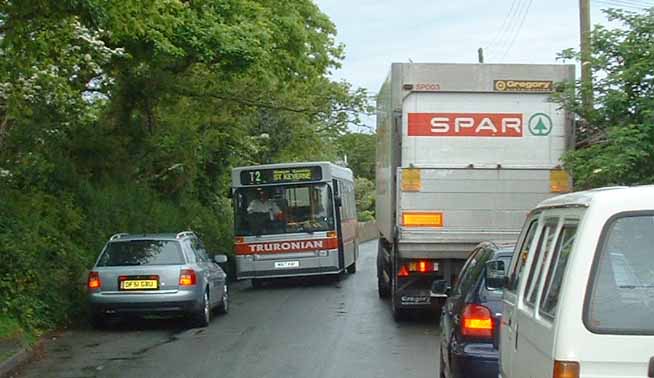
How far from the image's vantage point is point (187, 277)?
50.6 ft

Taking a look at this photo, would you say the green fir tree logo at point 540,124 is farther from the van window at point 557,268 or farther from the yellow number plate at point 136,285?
the van window at point 557,268

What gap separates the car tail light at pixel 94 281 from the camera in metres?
15.3

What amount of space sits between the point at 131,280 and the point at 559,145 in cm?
664

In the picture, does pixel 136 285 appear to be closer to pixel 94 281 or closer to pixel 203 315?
pixel 94 281

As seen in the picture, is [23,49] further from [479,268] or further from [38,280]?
[479,268]

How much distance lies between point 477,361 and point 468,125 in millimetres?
6521

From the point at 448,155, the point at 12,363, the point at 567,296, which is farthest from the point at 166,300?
the point at 567,296

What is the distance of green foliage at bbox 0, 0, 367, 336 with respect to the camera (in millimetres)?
14844

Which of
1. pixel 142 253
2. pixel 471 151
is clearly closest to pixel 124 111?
pixel 142 253

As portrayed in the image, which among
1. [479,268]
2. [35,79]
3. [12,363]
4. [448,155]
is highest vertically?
[35,79]

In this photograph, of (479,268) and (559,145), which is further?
(559,145)

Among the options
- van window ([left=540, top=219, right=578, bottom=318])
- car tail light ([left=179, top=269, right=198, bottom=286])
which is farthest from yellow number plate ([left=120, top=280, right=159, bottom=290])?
van window ([left=540, top=219, right=578, bottom=318])

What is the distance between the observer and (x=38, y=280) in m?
16.0

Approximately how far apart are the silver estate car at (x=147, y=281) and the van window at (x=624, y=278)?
37.4ft
